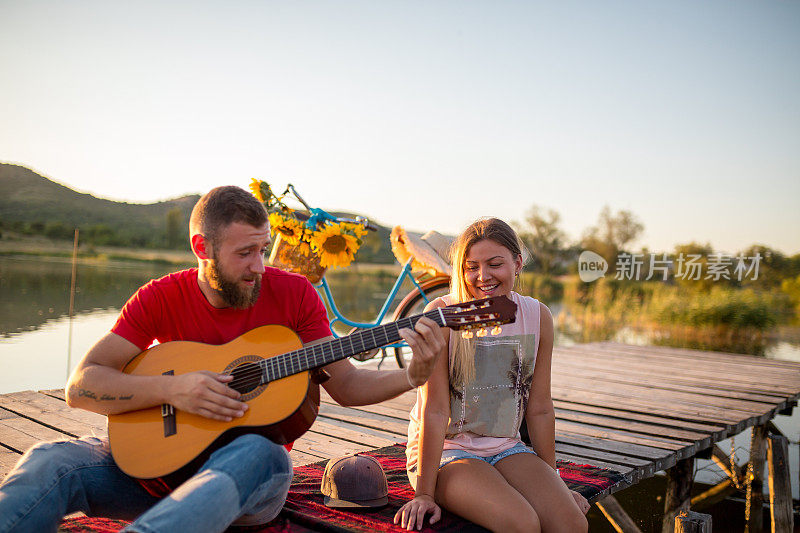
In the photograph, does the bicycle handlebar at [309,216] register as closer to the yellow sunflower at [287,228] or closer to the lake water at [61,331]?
the yellow sunflower at [287,228]

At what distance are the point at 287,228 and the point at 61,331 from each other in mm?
3826

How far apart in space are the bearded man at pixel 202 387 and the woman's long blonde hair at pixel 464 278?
0.31 metres

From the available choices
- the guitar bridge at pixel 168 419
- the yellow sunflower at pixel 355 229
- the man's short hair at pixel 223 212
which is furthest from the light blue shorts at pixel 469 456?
the yellow sunflower at pixel 355 229

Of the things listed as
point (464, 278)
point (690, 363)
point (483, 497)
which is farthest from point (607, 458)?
point (690, 363)

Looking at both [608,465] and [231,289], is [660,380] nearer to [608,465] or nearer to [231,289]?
[608,465]

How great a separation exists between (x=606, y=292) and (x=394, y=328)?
14.6 meters

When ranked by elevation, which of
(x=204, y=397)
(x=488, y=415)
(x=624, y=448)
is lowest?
(x=624, y=448)

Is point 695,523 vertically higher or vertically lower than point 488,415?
lower

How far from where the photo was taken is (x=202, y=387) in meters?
1.74

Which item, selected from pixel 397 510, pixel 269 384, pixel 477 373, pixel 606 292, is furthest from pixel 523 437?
pixel 606 292

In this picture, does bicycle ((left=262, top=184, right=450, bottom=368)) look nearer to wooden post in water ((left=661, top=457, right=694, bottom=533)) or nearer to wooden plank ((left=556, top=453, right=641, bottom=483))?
wooden plank ((left=556, top=453, right=641, bottom=483))
